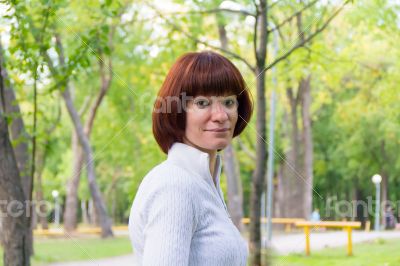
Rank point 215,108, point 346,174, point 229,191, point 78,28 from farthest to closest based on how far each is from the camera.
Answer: point 346,174 → point 229,191 → point 78,28 → point 215,108

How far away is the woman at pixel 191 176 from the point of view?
1.63 m

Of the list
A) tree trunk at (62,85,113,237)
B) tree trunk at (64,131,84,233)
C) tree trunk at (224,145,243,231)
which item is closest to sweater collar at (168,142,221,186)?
tree trunk at (224,145,243,231)

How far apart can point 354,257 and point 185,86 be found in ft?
37.4

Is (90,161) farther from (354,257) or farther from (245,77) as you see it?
(354,257)

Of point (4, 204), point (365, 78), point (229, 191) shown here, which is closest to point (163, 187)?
point (4, 204)

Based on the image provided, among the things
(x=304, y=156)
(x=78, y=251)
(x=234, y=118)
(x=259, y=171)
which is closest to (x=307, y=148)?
A: (x=304, y=156)

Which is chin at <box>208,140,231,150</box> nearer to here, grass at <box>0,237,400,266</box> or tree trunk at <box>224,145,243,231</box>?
grass at <box>0,237,400,266</box>

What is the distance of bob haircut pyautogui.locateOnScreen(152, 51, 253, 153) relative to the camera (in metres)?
1.83

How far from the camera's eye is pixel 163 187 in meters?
1.67

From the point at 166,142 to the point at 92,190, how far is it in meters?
18.6

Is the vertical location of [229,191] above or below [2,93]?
below

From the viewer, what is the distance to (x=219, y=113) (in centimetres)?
186

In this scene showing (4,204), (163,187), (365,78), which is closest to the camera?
(163,187)

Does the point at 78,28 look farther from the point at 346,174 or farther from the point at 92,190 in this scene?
the point at 346,174
